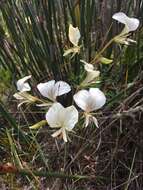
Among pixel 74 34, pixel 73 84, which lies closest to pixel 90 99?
pixel 74 34

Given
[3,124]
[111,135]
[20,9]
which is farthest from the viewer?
[20,9]

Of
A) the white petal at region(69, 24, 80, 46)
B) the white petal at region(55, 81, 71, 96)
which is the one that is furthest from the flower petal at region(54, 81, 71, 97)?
the white petal at region(69, 24, 80, 46)

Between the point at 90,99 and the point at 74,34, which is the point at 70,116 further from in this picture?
the point at 74,34

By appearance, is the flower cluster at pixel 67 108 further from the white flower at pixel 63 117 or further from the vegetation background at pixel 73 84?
the vegetation background at pixel 73 84

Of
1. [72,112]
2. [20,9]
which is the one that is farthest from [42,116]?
[72,112]

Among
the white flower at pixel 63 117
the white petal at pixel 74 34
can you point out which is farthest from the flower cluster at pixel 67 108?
the white petal at pixel 74 34

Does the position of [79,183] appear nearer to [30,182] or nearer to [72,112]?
[30,182]

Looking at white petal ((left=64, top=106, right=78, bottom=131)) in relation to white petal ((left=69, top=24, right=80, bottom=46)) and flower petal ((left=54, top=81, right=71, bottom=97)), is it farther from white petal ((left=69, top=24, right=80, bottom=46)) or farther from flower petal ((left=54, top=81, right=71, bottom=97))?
white petal ((left=69, top=24, right=80, bottom=46))
